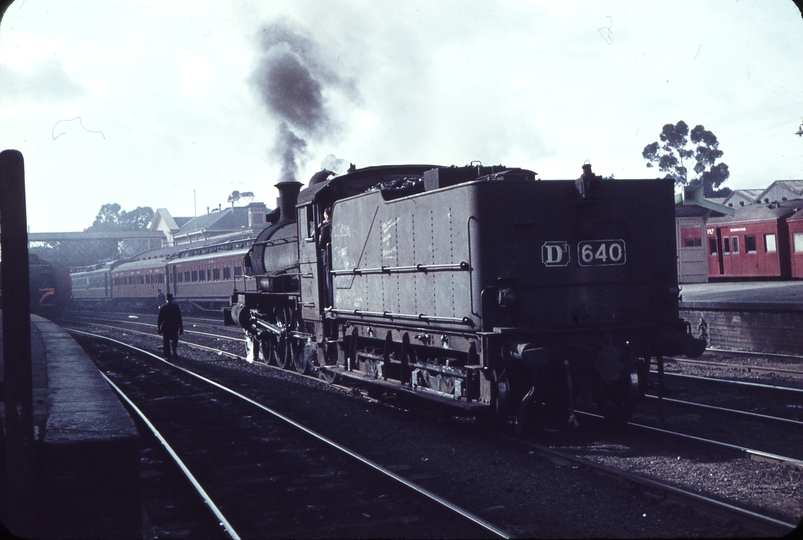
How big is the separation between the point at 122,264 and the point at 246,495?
4423 cm

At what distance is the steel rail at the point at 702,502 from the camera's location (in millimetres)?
5027

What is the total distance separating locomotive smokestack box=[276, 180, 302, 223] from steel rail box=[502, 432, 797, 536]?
1044 centimetres

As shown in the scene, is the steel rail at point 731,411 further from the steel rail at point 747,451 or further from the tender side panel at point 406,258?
the tender side panel at point 406,258

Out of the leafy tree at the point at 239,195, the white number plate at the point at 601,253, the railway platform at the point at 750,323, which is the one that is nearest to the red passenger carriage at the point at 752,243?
the railway platform at the point at 750,323

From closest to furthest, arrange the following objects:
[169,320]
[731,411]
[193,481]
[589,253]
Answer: [193,481] → [589,253] → [731,411] → [169,320]

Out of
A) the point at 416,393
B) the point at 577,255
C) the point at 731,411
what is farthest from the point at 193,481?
the point at 731,411

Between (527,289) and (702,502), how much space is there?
3.06m

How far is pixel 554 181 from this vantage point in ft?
26.6

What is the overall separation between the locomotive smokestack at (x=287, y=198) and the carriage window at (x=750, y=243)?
61.2 feet

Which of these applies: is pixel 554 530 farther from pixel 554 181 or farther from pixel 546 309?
pixel 554 181

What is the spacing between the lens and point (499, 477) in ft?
22.1

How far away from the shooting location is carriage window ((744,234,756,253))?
27.0 metres

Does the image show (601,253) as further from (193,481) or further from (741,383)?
(193,481)

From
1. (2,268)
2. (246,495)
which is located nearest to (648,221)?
(246,495)
